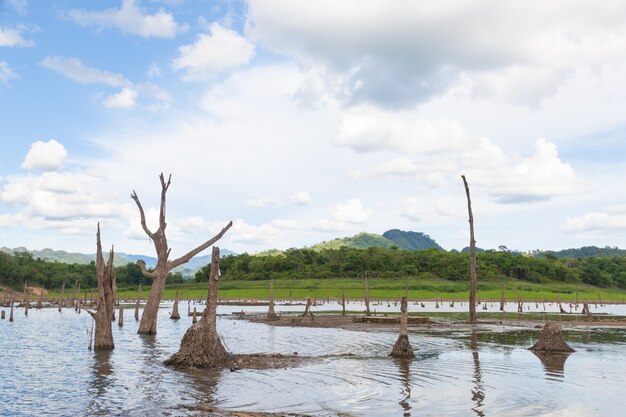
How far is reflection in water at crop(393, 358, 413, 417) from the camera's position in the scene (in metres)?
16.1

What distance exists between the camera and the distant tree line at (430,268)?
157250 millimetres

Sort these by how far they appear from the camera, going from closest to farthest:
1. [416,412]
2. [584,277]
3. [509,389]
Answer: [416,412]
[509,389]
[584,277]

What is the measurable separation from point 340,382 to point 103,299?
1477 centimetres

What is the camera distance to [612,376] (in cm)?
2186

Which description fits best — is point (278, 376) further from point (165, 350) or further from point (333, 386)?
point (165, 350)

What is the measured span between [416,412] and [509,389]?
5133 millimetres

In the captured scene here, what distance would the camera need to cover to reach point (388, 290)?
134 meters

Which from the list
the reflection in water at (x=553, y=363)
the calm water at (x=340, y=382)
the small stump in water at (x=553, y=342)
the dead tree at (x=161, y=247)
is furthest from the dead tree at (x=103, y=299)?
the small stump in water at (x=553, y=342)

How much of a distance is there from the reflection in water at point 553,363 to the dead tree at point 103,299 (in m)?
21.6

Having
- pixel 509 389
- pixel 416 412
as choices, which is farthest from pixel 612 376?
pixel 416 412

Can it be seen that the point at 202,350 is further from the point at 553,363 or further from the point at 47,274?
the point at 47,274

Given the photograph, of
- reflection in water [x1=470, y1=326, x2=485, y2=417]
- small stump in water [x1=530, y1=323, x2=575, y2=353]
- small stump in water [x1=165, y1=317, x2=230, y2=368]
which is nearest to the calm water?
reflection in water [x1=470, y1=326, x2=485, y2=417]

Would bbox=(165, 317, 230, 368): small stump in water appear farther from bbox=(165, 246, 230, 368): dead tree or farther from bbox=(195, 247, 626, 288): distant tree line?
bbox=(195, 247, 626, 288): distant tree line

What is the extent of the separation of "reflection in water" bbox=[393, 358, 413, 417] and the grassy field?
3870 inches
